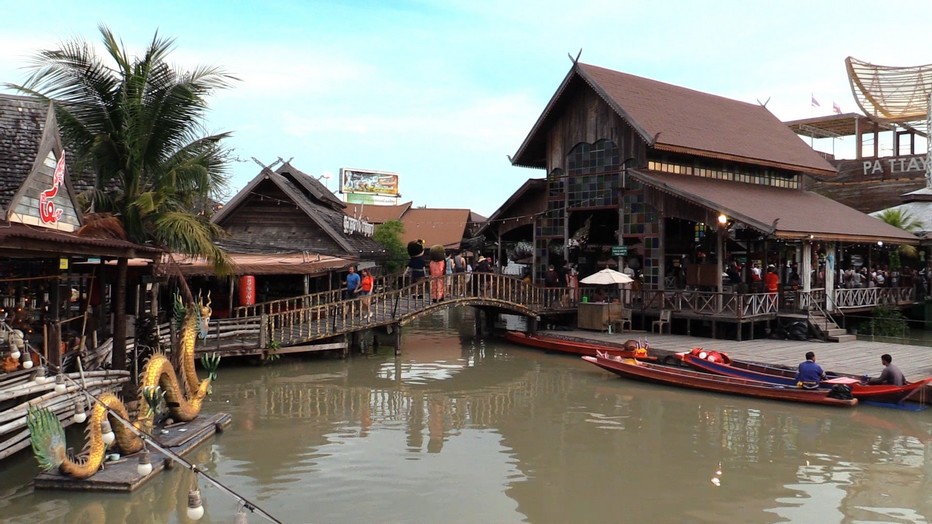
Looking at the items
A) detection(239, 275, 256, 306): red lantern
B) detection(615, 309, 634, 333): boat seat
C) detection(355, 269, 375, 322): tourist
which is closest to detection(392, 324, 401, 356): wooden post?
detection(355, 269, 375, 322): tourist

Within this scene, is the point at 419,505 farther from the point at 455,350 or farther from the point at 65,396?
the point at 455,350

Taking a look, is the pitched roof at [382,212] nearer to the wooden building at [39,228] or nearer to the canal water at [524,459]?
the canal water at [524,459]

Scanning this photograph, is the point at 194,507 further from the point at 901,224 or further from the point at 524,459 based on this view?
the point at 901,224

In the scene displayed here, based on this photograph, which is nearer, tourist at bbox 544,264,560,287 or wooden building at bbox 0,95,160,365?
wooden building at bbox 0,95,160,365

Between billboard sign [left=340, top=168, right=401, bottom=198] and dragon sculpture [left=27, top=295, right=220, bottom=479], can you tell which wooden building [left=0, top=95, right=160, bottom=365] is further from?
billboard sign [left=340, top=168, right=401, bottom=198]

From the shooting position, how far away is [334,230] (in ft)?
82.6

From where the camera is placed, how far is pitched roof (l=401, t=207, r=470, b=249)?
4497 cm

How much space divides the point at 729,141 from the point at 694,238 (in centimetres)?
340

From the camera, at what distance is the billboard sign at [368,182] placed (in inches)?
2552

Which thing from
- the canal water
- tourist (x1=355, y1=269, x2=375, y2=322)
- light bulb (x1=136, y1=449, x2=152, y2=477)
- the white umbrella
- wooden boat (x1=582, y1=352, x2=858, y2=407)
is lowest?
the canal water

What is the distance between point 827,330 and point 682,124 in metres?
8.01

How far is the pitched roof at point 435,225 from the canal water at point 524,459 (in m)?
28.3

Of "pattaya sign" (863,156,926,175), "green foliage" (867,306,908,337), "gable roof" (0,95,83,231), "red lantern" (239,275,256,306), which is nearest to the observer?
"gable roof" (0,95,83,231)

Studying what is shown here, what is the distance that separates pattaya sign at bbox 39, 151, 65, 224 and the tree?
26.4m
